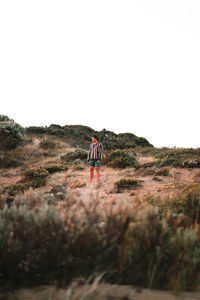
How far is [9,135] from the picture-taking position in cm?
1750

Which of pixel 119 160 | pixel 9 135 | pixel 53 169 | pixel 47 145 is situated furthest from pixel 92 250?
pixel 47 145

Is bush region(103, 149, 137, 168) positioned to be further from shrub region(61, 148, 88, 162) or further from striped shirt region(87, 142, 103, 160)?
striped shirt region(87, 142, 103, 160)

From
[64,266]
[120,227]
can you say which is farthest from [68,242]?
[120,227]

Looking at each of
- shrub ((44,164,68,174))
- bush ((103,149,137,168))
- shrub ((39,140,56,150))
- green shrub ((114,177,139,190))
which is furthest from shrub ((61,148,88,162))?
green shrub ((114,177,139,190))

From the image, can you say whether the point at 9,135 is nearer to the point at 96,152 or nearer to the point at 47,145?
the point at 47,145

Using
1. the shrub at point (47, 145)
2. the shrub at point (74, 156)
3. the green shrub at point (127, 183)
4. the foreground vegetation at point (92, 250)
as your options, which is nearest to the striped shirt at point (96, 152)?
the green shrub at point (127, 183)

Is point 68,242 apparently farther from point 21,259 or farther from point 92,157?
point 92,157

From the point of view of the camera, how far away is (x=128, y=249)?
209cm

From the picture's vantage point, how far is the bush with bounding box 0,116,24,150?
1669cm

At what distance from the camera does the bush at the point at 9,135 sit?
1669 centimetres

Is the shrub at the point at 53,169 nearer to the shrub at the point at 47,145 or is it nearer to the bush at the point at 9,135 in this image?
the bush at the point at 9,135

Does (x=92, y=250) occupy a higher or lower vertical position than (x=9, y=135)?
lower

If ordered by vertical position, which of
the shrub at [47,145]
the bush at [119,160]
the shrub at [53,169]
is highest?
the shrub at [47,145]

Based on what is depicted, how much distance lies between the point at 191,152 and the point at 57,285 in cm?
1332
